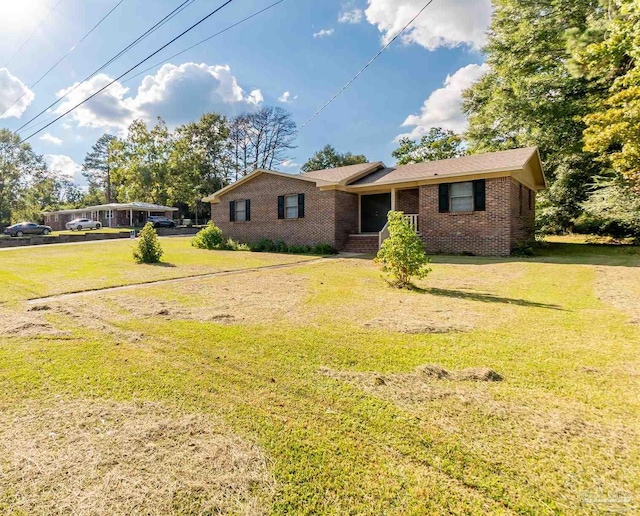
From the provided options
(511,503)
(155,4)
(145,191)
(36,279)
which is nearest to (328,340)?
(511,503)

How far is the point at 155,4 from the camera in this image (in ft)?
28.6

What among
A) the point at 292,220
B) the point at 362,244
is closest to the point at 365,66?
the point at 362,244

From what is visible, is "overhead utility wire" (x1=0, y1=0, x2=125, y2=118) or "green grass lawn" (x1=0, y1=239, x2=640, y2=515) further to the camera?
"overhead utility wire" (x1=0, y1=0, x2=125, y2=118)

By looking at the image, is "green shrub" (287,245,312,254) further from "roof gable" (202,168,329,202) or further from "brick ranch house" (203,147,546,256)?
"roof gable" (202,168,329,202)

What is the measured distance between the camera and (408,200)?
1585 cm

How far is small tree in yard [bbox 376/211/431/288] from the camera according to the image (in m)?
6.83

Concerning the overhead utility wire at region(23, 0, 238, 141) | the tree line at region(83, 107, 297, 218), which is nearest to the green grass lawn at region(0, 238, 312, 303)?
the overhead utility wire at region(23, 0, 238, 141)

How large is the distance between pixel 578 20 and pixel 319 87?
13.5 m

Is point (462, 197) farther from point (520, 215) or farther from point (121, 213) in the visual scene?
point (121, 213)

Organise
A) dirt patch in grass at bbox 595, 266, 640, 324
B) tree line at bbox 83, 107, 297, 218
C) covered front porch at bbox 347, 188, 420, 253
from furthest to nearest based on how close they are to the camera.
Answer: tree line at bbox 83, 107, 297, 218 → covered front porch at bbox 347, 188, 420, 253 → dirt patch in grass at bbox 595, 266, 640, 324

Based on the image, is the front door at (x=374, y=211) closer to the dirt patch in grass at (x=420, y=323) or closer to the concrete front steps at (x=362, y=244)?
the concrete front steps at (x=362, y=244)

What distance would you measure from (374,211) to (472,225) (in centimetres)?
502

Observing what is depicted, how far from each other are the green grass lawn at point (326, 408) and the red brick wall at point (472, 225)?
738cm

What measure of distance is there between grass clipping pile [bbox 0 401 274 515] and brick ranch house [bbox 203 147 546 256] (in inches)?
478
